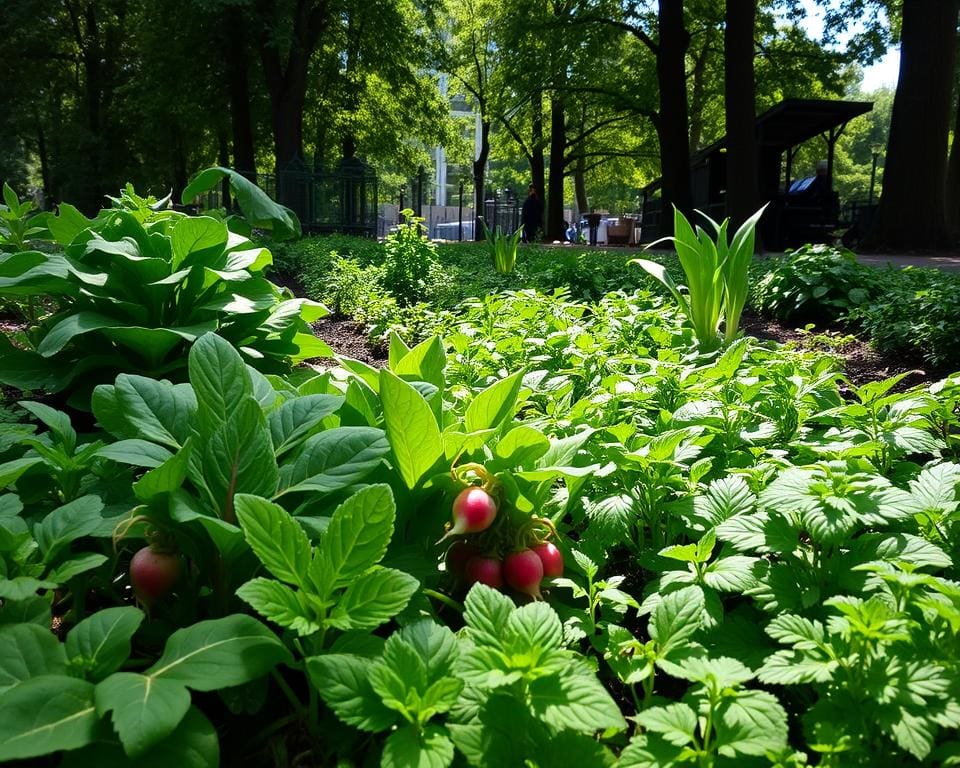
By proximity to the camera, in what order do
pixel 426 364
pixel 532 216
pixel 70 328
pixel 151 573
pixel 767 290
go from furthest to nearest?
pixel 532 216
pixel 767 290
pixel 70 328
pixel 426 364
pixel 151 573

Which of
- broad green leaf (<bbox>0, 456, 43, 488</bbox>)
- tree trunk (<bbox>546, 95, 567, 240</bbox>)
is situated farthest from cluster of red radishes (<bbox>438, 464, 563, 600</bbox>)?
tree trunk (<bbox>546, 95, 567, 240</bbox>)

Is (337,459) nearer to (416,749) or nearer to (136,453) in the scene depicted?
(136,453)

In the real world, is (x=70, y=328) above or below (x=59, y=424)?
above

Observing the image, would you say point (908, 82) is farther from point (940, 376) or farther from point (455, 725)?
point (455, 725)

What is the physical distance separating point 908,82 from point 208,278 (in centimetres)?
1575

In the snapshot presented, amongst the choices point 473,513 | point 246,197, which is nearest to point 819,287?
point 246,197

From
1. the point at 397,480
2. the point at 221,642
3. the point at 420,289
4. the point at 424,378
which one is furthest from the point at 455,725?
the point at 420,289

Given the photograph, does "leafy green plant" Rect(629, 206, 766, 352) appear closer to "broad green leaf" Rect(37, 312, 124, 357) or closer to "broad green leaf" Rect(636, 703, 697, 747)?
"broad green leaf" Rect(37, 312, 124, 357)

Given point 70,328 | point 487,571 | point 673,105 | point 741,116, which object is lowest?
point 487,571

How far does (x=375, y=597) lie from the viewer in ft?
3.64

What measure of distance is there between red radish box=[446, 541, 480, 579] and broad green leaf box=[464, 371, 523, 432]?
0.30 metres

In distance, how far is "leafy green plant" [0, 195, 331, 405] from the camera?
229 centimetres

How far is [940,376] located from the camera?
4.41m

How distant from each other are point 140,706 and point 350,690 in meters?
0.28
